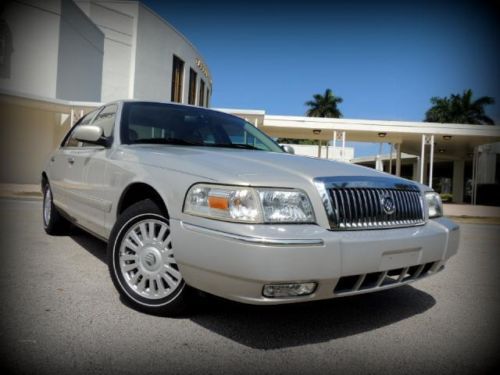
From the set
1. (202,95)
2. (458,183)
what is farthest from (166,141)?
(458,183)

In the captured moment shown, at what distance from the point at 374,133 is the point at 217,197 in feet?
66.5

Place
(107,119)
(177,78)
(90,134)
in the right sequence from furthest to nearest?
(177,78)
(107,119)
(90,134)

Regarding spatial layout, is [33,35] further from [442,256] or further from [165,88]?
[442,256]

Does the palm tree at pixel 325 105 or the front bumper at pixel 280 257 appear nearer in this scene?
the front bumper at pixel 280 257

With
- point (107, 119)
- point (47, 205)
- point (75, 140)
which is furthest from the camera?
point (47, 205)

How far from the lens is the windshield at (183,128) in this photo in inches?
145

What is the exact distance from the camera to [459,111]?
44.1 meters

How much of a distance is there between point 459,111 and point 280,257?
48.0 meters

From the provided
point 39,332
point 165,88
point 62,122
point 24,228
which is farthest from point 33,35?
point 39,332

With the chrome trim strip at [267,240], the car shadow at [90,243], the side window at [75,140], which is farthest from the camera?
the side window at [75,140]

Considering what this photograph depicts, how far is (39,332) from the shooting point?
2.51 metres

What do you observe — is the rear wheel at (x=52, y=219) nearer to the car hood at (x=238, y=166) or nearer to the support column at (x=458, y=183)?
the car hood at (x=238, y=166)

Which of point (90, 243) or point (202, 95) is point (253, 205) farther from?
point (202, 95)

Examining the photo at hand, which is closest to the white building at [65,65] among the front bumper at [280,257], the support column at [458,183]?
the front bumper at [280,257]
